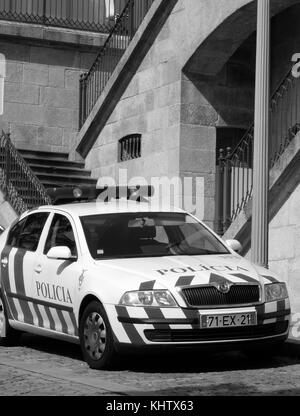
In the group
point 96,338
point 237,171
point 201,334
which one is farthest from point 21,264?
point 237,171

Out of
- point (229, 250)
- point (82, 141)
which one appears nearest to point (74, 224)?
point (229, 250)

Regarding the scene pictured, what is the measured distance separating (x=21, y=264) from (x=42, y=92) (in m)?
13.0

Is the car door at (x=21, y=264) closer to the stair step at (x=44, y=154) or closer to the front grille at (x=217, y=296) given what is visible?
the front grille at (x=217, y=296)

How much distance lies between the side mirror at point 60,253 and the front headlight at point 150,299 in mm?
1101

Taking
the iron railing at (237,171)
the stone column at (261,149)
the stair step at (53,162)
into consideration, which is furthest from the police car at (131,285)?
the stair step at (53,162)

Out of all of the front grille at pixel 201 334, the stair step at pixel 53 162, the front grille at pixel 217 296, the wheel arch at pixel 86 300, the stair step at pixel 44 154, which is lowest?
the front grille at pixel 201 334

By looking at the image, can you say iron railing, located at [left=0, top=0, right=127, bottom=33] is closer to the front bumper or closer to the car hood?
the car hood

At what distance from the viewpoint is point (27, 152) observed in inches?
871

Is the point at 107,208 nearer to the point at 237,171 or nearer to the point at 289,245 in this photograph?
the point at 289,245

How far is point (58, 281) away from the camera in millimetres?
10195

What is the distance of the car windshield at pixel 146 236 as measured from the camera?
10.2 metres

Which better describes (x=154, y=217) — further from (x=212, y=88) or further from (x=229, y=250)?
(x=212, y=88)
